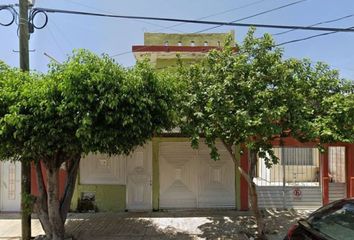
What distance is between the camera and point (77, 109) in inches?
246

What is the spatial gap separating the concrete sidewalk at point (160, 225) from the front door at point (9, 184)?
46 cm

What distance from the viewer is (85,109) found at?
20.5 feet

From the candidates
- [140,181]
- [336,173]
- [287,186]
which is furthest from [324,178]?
[140,181]

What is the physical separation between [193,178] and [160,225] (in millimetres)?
2048

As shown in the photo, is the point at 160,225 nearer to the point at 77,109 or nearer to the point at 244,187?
the point at 244,187

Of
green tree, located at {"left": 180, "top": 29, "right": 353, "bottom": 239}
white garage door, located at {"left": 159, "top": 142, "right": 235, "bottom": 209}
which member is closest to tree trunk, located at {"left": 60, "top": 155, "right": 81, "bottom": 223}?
green tree, located at {"left": 180, "top": 29, "right": 353, "bottom": 239}

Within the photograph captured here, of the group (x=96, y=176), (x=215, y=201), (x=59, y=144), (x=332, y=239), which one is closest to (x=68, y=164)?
(x=59, y=144)

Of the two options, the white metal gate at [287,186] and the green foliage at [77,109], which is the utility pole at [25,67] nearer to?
the green foliage at [77,109]

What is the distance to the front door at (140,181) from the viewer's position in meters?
10.7

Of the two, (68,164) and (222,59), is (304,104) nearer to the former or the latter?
(222,59)

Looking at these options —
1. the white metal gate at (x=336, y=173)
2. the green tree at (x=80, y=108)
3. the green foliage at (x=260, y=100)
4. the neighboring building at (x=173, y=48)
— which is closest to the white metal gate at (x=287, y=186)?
the white metal gate at (x=336, y=173)

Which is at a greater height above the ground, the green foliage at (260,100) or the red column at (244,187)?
the green foliage at (260,100)

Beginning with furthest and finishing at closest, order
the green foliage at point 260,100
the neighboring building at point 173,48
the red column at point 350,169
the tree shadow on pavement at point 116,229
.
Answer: the neighboring building at point 173,48 < the red column at point 350,169 < the tree shadow on pavement at point 116,229 < the green foliage at point 260,100

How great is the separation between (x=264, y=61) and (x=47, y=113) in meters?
4.47
